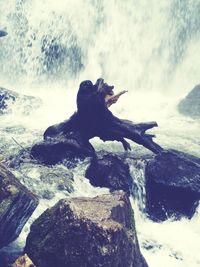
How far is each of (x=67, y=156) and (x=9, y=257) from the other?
5083 millimetres

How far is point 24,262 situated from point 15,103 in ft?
45.6

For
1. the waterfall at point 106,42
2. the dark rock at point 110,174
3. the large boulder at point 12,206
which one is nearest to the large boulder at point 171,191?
the dark rock at point 110,174

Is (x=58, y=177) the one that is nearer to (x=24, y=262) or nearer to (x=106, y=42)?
(x=24, y=262)

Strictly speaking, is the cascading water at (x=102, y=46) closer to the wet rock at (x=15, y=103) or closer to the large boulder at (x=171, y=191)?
the wet rock at (x=15, y=103)

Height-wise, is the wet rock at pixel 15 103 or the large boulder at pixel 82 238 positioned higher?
the wet rock at pixel 15 103

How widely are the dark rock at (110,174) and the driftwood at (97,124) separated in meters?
1.08

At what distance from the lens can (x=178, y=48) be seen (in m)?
30.1

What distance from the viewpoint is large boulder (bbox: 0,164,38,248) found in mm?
9031


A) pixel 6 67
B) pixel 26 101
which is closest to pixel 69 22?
pixel 6 67

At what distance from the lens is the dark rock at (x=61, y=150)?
1380 centimetres

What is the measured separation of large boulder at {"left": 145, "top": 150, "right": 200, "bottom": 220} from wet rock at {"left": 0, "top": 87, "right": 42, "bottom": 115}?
394 inches

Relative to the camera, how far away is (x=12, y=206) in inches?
358

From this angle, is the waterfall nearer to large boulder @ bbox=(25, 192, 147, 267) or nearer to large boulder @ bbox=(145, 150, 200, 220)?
large boulder @ bbox=(145, 150, 200, 220)

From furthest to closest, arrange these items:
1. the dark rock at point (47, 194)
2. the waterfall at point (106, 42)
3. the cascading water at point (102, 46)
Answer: the waterfall at point (106, 42) < the cascading water at point (102, 46) < the dark rock at point (47, 194)
